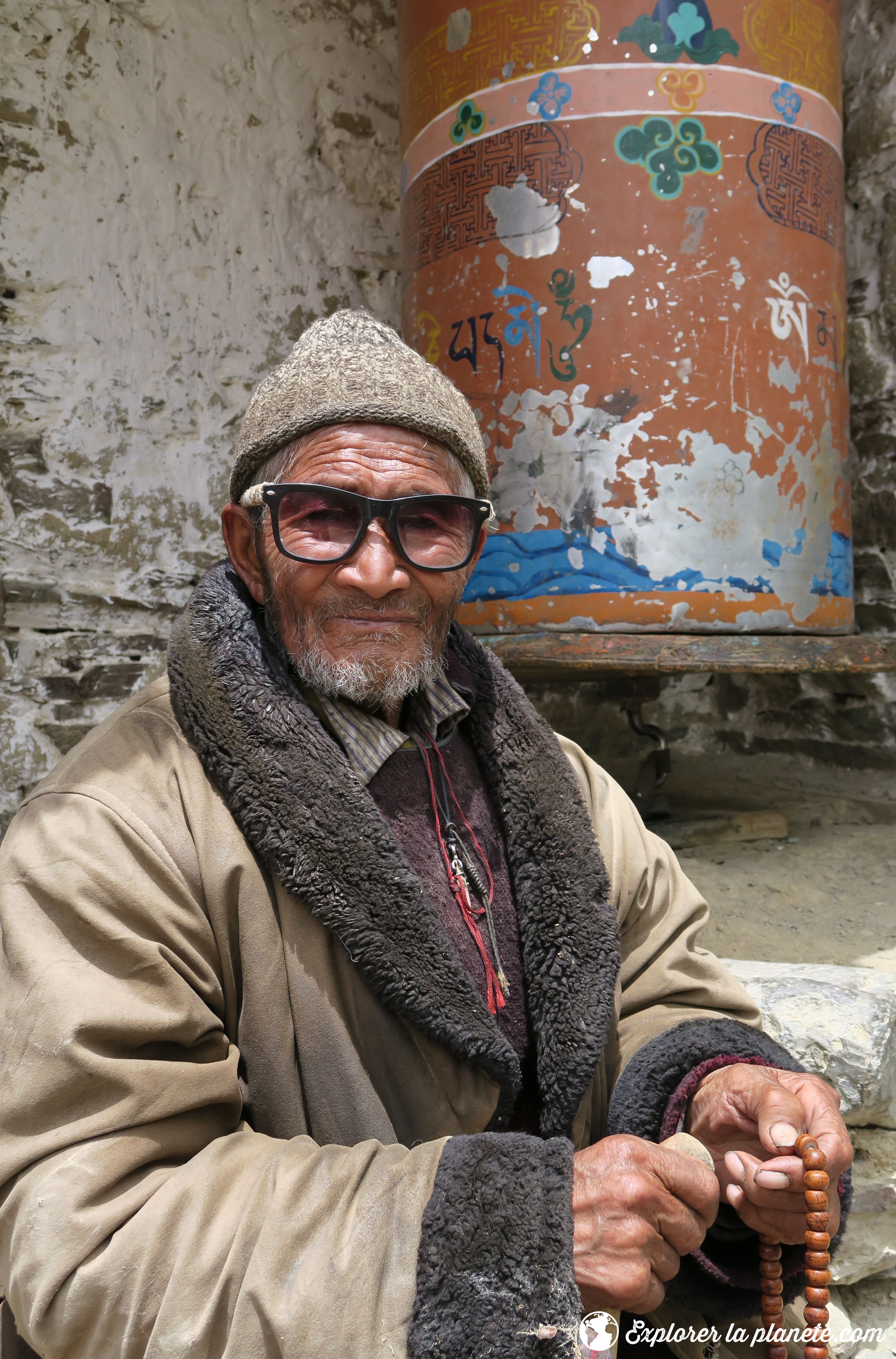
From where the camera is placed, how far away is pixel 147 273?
2.94m

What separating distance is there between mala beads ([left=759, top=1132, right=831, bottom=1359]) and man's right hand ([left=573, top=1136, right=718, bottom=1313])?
4.7 inches

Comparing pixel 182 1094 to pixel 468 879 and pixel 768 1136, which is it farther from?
pixel 768 1136

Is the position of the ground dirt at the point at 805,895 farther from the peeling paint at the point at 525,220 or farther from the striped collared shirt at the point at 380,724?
the peeling paint at the point at 525,220

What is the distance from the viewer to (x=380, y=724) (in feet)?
4.28

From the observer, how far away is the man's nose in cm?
126

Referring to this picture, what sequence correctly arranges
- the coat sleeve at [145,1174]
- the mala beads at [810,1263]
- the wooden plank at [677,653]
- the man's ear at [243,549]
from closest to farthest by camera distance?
the coat sleeve at [145,1174] < the mala beads at [810,1263] < the man's ear at [243,549] < the wooden plank at [677,653]

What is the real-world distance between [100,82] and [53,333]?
815 mm

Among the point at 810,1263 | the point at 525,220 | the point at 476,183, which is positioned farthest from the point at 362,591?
the point at 476,183

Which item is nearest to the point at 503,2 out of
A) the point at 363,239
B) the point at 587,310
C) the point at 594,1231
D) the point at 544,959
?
the point at 587,310

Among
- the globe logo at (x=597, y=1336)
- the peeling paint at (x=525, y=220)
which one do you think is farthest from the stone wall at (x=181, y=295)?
the globe logo at (x=597, y=1336)

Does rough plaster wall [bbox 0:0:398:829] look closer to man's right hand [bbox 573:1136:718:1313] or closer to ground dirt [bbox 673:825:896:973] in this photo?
ground dirt [bbox 673:825:896:973]

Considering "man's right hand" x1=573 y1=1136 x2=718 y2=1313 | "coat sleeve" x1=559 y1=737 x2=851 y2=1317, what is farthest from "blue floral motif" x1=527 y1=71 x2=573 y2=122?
"man's right hand" x1=573 y1=1136 x2=718 y2=1313

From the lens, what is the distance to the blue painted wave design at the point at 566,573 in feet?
7.80

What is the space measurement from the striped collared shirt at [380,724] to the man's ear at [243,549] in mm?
214
